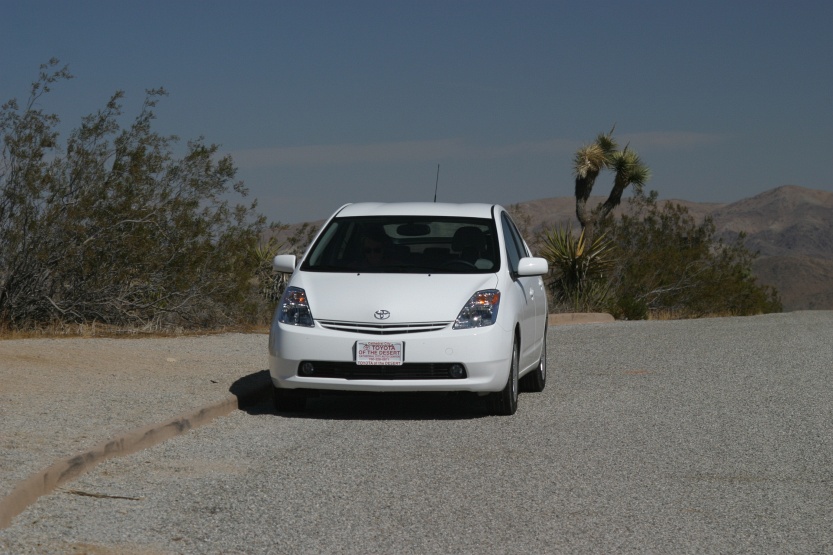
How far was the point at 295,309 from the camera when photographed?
32.4ft

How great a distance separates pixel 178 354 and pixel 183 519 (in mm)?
8527

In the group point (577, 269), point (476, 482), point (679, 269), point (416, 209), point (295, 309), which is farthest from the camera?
point (679, 269)

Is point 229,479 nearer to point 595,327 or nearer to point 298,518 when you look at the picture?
point 298,518

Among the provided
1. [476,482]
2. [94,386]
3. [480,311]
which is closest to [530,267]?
[480,311]

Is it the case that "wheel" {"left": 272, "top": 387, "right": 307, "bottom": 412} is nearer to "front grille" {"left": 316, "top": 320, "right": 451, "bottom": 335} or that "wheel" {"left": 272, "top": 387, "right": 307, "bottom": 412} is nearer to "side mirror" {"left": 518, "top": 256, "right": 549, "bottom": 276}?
"front grille" {"left": 316, "top": 320, "right": 451, "bottom": 335}

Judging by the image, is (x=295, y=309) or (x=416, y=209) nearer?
(x=295, y=309)

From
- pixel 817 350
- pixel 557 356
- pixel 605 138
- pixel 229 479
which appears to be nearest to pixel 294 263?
pixel 229 479

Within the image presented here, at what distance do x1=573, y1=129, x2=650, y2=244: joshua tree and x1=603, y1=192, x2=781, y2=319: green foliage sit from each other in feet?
4.86

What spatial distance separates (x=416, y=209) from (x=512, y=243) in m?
0.98

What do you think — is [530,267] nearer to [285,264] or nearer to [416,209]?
[416,209]

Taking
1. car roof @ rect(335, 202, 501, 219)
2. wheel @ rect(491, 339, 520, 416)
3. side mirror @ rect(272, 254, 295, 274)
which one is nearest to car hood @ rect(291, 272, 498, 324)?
side mirror @ rect(272, 254, 295, 274)

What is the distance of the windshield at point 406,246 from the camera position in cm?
1044

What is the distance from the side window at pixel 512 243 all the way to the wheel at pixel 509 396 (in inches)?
37.6

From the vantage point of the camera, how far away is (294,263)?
10445 mm
